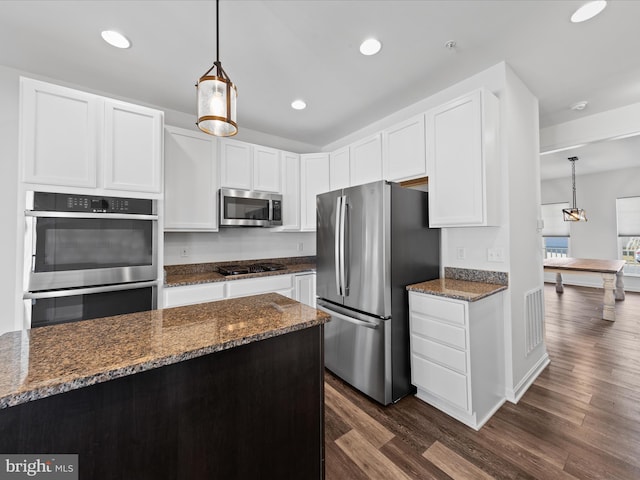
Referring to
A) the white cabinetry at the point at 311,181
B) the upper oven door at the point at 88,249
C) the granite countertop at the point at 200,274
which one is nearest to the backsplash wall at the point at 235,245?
the granite countertop at the point at 200,274

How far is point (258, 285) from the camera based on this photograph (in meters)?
3.00

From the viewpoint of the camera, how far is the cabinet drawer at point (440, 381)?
192 centimetres

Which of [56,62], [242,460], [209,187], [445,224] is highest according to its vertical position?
[56,62]

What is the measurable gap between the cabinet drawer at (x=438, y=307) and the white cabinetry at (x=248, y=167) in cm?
221

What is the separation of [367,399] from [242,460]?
150cm

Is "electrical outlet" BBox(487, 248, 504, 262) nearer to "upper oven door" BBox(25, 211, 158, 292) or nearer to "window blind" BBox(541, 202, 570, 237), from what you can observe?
"upper oven door" BBox(25, 211, 158, 292)

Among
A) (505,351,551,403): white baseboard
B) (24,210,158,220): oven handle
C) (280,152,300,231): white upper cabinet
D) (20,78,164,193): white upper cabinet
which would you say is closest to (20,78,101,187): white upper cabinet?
(20,78,164,193): white upper cabinet

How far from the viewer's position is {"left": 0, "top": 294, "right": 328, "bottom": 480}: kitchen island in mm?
755

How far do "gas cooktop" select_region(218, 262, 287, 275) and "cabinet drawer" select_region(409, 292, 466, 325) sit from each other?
1743 millimetres

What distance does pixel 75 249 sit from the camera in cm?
196

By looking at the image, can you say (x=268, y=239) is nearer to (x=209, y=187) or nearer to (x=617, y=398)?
(x=209, y=187)

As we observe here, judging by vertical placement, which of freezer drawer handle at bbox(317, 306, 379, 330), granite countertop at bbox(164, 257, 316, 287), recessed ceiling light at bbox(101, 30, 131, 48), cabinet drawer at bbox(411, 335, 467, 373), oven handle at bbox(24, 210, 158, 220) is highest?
recessed ceiling light at bbox(101, 30, 131, 48)

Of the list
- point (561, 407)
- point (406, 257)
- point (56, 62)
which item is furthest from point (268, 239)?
point (561, 407)

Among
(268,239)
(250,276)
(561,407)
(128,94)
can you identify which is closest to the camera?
(561,407)
